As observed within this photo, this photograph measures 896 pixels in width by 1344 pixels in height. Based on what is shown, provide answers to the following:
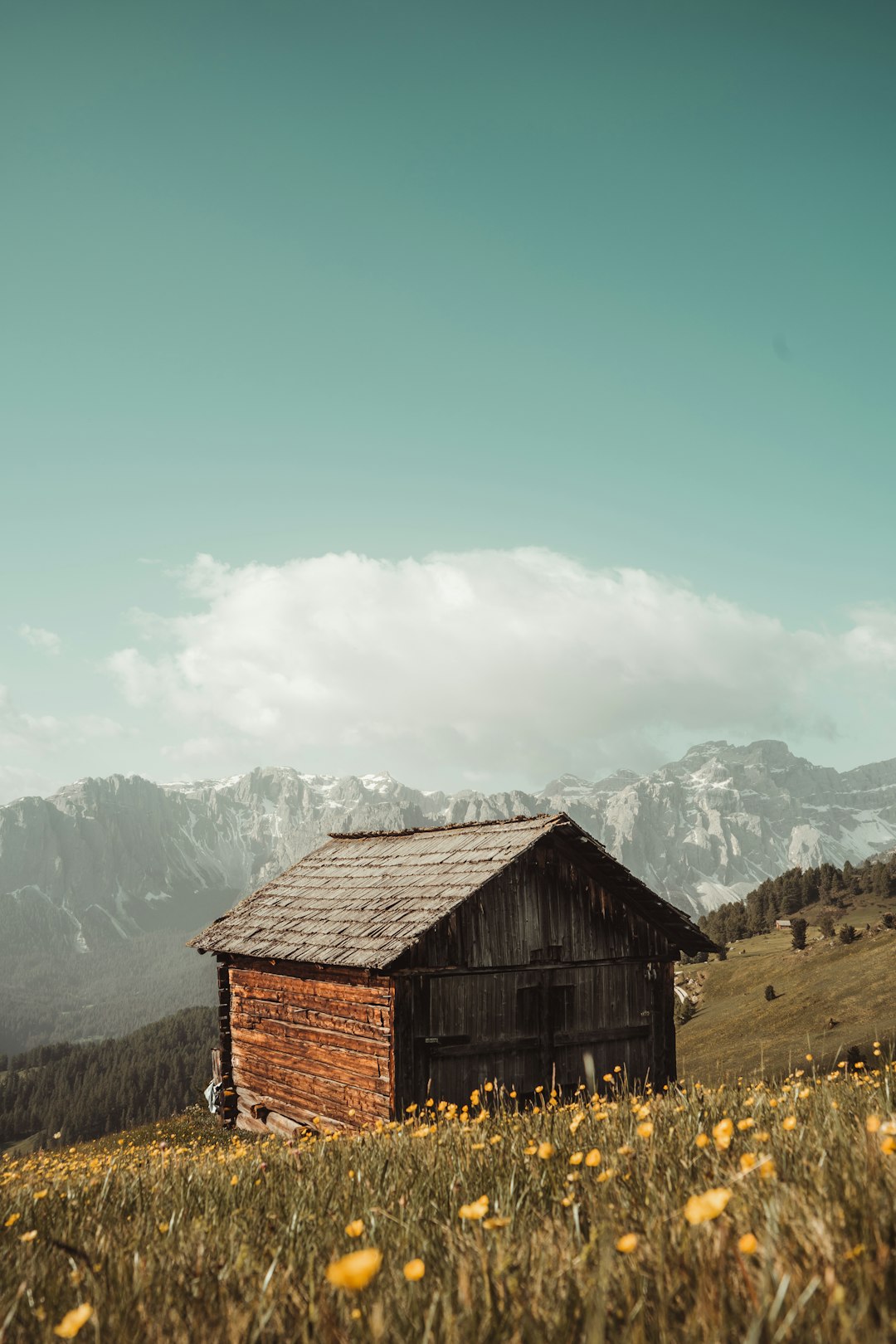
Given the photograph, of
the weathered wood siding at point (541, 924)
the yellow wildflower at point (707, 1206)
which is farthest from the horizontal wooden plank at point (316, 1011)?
the yellow wildflower at point (707, 1206)

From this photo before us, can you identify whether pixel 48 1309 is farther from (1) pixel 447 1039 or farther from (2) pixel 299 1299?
(1) pixel 447 1039

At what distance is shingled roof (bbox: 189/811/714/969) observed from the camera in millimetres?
16641

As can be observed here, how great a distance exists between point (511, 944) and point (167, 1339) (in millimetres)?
16084

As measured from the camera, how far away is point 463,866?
59.3 feet

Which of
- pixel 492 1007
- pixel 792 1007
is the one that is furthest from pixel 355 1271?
pixel 792 1007

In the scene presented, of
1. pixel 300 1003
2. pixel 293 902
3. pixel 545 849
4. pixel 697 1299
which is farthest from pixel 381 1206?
pixel 293 902

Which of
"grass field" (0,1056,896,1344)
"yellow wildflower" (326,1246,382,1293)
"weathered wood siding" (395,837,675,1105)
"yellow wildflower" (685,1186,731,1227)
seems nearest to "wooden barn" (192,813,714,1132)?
"weathered wood siding" (395,837,675,1105)

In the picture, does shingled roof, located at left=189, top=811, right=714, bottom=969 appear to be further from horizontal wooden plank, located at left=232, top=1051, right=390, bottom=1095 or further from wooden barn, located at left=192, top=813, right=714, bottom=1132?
horizontal wooden plank, located at left=232, top=1051, right=390, bottom=1095

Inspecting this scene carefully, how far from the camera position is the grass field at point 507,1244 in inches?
68.2

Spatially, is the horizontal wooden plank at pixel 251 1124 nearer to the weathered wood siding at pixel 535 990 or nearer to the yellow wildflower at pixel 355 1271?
the weathered wood siding at pixel 535 990

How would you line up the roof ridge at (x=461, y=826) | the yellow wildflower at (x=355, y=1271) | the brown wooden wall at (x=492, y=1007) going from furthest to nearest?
1. the roof ridge at (x=461, y=826)
2. the brown wooden wall at (x=492, y=1007)
3. the yellow wildflower at (x=355, y=1271)

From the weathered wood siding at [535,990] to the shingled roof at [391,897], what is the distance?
0.41m

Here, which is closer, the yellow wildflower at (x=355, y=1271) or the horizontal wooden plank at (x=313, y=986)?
the yellow wildflower at (x=355, y=1271)

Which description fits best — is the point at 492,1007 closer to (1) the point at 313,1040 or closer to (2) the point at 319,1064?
(2) the point at 319,1064
